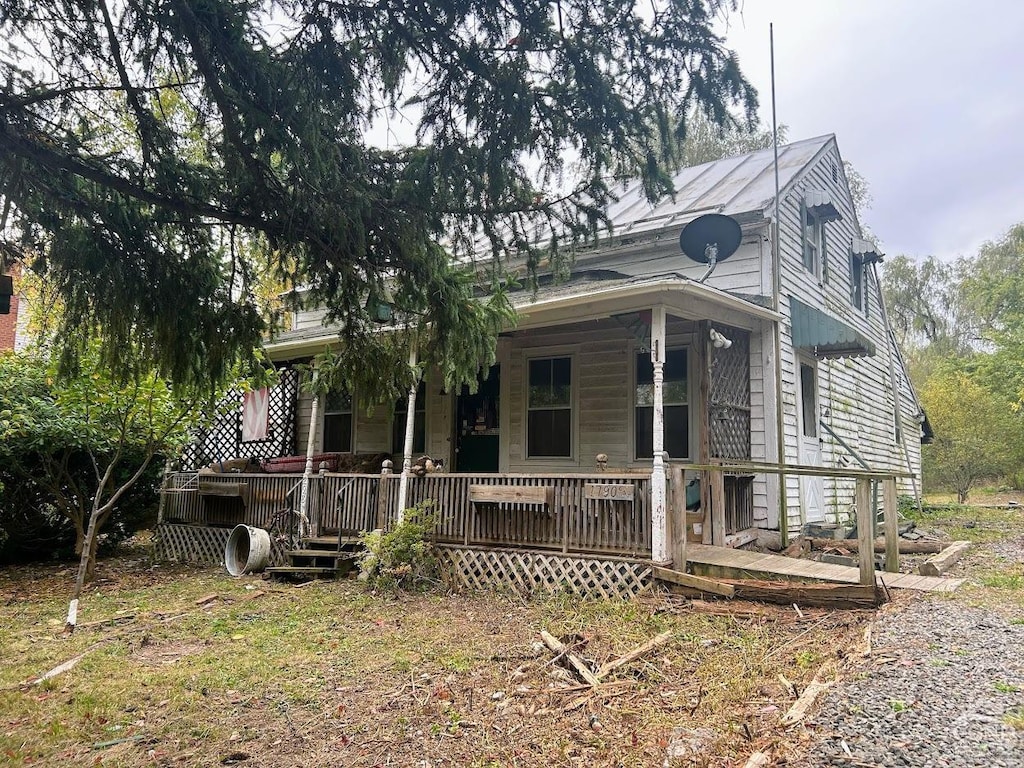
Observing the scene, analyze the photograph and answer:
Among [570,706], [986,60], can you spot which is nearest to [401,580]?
[570,706]

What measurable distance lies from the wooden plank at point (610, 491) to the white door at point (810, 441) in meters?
3.98

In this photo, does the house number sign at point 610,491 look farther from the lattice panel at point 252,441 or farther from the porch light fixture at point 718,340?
the lattice panel at point 252,441

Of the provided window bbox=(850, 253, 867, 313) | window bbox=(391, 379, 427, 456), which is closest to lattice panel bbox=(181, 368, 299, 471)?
window bbox=(391, 379, 427, 456)

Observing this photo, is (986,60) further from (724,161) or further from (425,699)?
(425,699)

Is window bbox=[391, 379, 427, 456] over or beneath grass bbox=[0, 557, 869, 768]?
over

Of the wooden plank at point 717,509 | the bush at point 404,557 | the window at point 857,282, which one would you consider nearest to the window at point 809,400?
the wooden plank at point 717,509

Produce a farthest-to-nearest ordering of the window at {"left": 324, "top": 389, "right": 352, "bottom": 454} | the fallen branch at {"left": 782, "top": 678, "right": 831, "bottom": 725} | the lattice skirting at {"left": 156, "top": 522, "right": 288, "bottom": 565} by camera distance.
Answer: the window at {"left": 324, "top": 389, "right": 352, "bottom": 454}, the lattice skirting at {"left": 156, "top": 522, "right": 288, "bottom": 565}, the fallen branch at {"left": 782, "top": 678, "right": 831, "bottom": 725}

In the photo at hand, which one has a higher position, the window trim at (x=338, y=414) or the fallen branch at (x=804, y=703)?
the window trim at (x=338, y=414)

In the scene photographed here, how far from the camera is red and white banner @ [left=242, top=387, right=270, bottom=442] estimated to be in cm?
1209

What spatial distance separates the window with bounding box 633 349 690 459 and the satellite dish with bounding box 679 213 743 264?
141cm

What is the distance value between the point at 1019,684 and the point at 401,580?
5691 mm

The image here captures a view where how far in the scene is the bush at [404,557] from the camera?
25.2 feet

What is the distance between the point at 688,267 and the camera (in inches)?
390

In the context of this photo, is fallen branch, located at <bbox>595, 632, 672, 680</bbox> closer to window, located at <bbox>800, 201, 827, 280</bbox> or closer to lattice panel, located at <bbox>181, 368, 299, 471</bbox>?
window, located at <bbox>800, 201, 827, 280</bbox>
